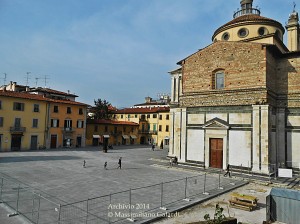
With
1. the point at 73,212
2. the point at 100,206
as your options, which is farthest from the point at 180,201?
the point at 73,212

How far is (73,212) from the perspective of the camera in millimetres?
10430

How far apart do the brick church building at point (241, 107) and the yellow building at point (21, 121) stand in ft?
77.2

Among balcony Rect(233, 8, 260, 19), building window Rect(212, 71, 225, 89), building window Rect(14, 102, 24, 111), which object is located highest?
balcony Rect(233, 8, 260, 19)

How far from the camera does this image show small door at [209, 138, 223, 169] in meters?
22.7

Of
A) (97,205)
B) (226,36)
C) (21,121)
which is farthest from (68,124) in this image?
(97,205)

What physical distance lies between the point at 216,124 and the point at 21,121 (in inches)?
1145

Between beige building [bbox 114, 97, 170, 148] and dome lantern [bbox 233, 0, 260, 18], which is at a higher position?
dome lantern [bbox 233, 0, 260, 18]

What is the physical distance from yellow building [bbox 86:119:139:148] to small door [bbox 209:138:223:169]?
87.2 feet

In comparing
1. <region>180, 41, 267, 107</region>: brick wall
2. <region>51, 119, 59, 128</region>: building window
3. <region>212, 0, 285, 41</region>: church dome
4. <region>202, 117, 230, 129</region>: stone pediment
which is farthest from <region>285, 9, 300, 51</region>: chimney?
<region>51, 119, 59, 128</region>: building window

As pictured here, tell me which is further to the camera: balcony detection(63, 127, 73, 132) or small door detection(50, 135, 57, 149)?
balcony detection(63, 127, 73, 132)

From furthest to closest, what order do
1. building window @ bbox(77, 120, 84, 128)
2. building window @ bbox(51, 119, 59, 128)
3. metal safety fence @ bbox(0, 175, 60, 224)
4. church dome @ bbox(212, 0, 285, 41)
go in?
building window @ bbox(77, 120, 84, 128)
building window @ bbox(51, 119, 59, 128)
church dome @ bbox(212, 0, 285, 41)
metal safety fence @ bbox(0, 175, 60, 224)

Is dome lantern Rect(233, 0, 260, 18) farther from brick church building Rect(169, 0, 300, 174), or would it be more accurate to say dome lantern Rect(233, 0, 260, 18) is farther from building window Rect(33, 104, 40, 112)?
building window Rect(33, 104, 40, 112)

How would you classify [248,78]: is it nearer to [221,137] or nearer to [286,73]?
[286,73]

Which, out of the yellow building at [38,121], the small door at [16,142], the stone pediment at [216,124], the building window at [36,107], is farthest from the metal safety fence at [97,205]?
the building window at [36,107]
